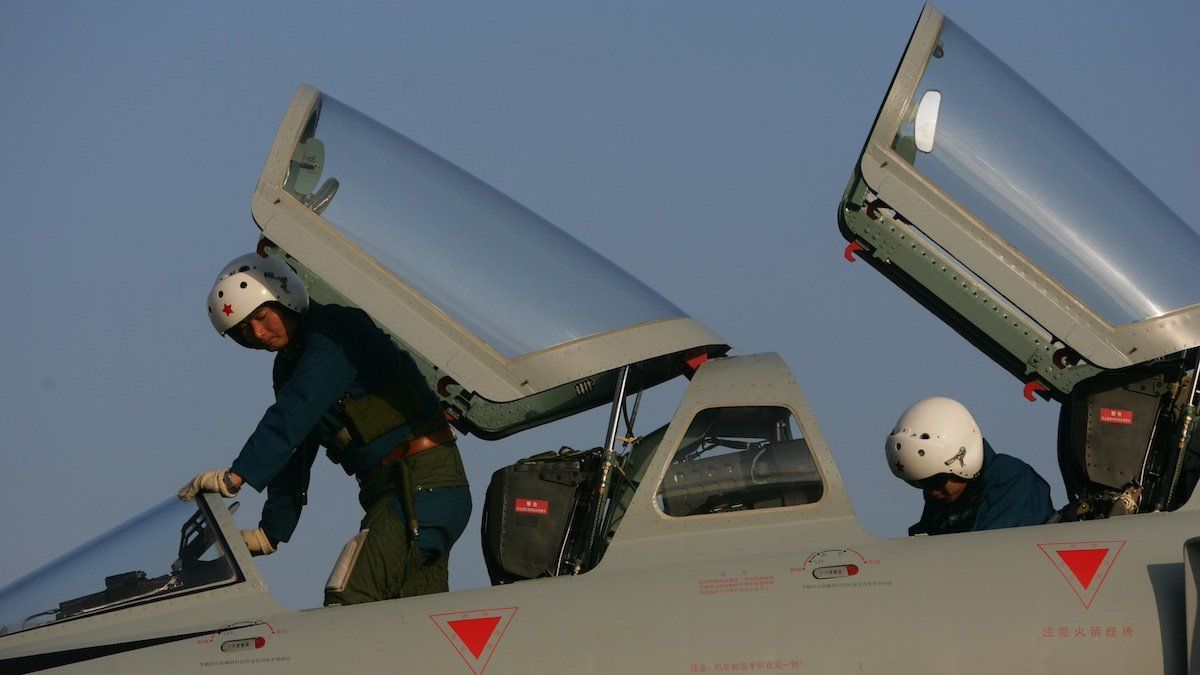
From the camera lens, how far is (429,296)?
21.2 feet

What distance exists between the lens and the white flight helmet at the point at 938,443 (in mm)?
6727

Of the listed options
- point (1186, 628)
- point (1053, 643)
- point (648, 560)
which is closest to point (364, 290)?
point (648, 560)

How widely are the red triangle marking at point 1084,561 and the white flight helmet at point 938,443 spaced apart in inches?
55.0

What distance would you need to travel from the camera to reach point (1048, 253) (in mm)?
6504

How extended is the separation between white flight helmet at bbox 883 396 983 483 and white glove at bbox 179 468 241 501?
3.40 metres

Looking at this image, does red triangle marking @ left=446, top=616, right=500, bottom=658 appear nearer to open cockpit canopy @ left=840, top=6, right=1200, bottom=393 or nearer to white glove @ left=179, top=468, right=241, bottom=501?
white glove @ left=179, top=468, right=241, bottom=501

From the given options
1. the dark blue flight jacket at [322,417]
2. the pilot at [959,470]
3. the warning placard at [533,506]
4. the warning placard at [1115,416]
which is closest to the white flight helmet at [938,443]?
the pilot at [959,470]

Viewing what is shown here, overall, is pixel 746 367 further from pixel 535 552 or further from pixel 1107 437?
pixel 1107 437

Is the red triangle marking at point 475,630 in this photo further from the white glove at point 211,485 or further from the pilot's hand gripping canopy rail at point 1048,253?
the pilot's hand gripping canopy rail at point 1048,253

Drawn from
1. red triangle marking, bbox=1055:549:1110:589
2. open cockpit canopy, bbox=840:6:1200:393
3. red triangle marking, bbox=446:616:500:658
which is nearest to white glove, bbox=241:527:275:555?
red triangle marking, bbox=446:616:500:658

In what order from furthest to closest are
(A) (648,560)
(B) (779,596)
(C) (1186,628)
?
(A) (648,560)
(B) (779,596)
(C) (1186,628)

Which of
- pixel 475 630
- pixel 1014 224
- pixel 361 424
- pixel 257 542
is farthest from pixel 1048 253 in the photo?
pixel 257 542

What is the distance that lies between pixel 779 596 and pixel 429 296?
7.60 feet

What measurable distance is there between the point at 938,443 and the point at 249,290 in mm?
3627
